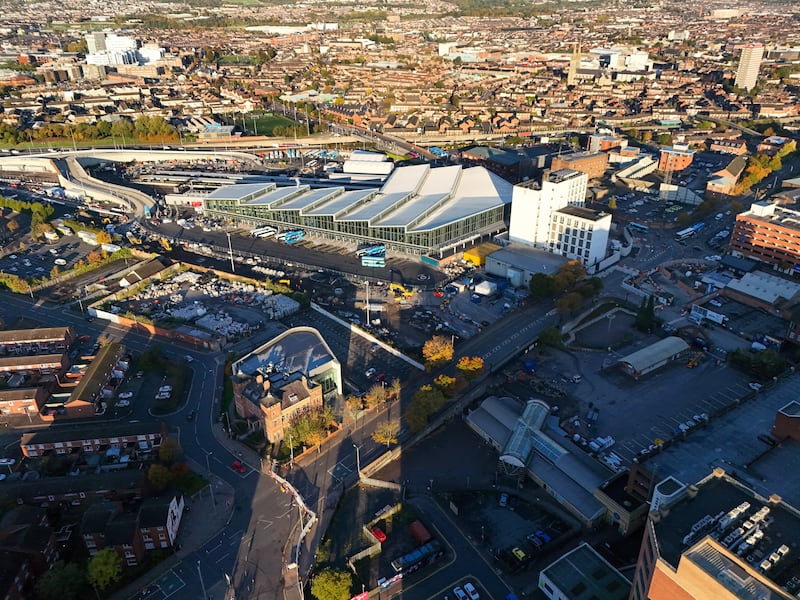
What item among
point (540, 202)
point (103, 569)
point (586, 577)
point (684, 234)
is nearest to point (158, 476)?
point (103, 569)

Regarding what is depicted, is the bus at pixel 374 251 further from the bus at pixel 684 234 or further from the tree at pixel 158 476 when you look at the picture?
the bus at pixel 684 234

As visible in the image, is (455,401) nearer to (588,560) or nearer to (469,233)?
(588,560)

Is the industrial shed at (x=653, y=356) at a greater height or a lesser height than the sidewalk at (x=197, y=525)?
greater

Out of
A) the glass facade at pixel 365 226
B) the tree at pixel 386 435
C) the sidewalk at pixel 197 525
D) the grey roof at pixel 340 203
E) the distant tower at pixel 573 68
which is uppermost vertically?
the distant tower at pixel 573 68

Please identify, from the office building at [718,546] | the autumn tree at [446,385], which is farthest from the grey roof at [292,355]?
the office building at [718,546]

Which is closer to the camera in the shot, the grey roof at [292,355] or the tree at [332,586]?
the tree at [332,586]

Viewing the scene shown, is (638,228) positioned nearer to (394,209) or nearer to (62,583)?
(394,209)

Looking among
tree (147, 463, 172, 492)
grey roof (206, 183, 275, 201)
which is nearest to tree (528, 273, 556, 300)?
tree (147, 463, 172, 492)

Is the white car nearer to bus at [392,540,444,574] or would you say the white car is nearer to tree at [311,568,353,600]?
bus at [392,540,444,574]
